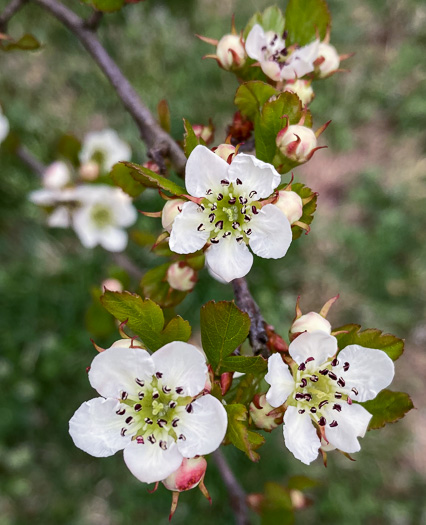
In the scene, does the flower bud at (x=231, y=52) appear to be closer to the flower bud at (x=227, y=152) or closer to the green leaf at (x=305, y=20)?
the green leaf at (x=305, y=20)

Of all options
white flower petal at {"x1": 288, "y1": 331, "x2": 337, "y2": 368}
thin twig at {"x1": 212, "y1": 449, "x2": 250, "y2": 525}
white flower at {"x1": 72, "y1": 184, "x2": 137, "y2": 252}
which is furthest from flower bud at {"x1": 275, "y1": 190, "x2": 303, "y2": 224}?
white flower at {"x1": 72, "y1": 184, "x2": 137, "y2": 252}

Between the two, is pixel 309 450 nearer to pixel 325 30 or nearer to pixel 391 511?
pixel 325 30

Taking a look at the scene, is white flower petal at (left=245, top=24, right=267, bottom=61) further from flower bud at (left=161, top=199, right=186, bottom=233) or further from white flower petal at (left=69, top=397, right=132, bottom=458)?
white flower petal at (left=69, top=397, right=132, bottom=458)

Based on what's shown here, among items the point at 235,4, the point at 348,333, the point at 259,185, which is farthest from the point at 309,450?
the point at 235,4

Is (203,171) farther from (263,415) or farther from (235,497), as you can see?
(235,497)

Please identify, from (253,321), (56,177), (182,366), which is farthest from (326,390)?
(56,177)

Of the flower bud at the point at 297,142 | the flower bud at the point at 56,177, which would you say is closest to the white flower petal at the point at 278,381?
the flower bud at the point at 297,142
